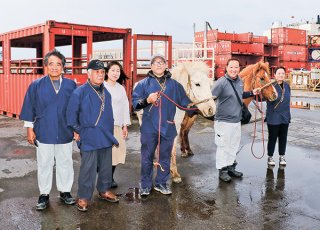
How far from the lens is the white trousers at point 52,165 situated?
4055 millimetres

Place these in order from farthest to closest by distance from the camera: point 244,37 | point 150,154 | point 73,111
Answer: point 244,37 < point 150,154 < point 73,111

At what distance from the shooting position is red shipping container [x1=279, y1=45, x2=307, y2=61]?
2907 centimetres

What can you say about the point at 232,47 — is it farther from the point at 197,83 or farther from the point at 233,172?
the point at 197,83

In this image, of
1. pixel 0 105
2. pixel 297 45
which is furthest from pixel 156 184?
pixel 297 45

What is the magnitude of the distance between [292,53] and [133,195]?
2826cm

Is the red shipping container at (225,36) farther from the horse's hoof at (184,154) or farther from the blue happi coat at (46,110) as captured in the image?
the blue happi coat at (46,110)

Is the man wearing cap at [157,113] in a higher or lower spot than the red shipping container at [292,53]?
lower

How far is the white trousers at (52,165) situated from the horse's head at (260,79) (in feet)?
10.9

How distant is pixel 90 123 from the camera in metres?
3.95

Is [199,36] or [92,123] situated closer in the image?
[92,123]

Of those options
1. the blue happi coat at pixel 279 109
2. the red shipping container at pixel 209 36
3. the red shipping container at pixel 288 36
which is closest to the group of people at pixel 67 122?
the blue happi coat at pixel 279 109

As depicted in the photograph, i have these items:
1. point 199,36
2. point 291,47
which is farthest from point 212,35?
point 291,47

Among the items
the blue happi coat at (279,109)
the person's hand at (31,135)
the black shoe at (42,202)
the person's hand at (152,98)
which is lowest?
the black shoe at (42,202)

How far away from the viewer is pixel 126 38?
37.3ft
